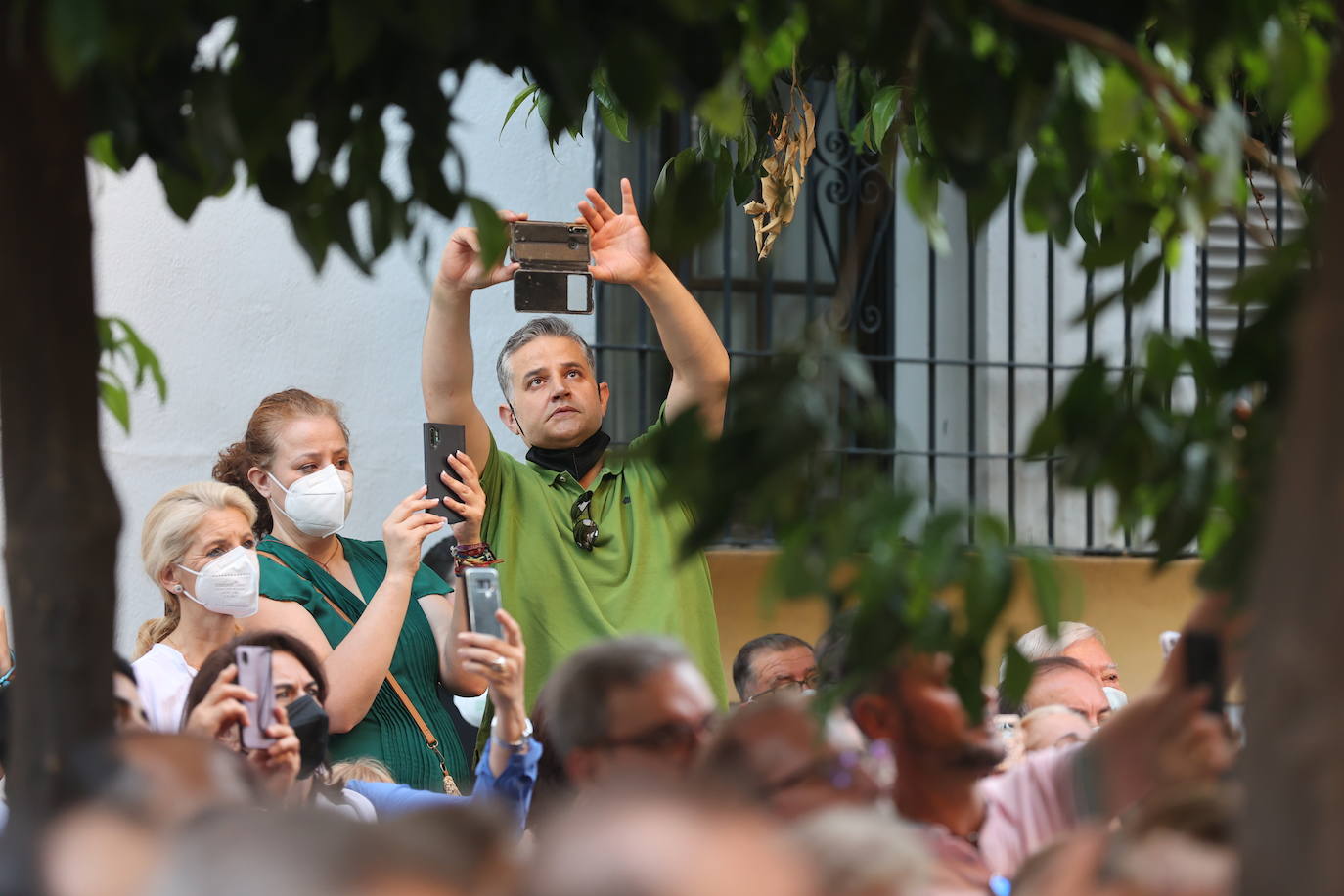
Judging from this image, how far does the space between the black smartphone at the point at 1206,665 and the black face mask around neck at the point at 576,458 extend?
2314 millimetres

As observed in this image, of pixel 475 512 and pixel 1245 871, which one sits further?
pixel 475 512

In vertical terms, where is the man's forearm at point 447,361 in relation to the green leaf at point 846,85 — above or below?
below

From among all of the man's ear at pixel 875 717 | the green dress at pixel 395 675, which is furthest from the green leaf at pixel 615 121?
the green dress at pixel 395 675

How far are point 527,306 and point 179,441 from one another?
6.97 ft

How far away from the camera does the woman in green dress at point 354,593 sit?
3.69 meters

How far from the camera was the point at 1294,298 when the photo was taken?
4.91ft

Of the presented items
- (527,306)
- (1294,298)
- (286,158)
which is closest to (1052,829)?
(1294,298)

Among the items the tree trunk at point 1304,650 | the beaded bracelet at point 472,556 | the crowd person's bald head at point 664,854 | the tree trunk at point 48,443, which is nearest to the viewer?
the tree trunk at point 1304,650

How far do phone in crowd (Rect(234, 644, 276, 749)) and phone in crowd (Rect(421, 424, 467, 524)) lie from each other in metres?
1.17

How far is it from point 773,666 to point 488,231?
267 cm

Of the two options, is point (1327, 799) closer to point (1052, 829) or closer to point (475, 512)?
point (1052, 829)

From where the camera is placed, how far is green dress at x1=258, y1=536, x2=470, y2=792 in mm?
3736

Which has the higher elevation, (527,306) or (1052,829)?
(527,306)

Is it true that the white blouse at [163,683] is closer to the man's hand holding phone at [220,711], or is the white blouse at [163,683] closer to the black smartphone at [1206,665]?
the man's hand holding phone at [220,711]
